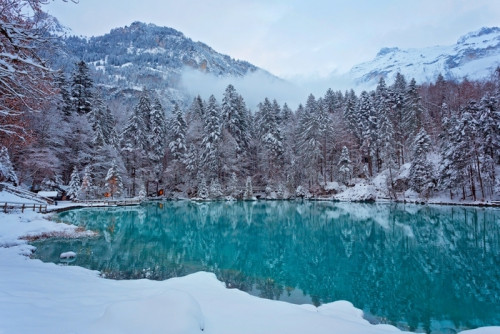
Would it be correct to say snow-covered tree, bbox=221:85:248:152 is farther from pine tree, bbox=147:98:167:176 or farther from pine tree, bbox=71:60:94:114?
pine tree, bbox=71:60:94:114

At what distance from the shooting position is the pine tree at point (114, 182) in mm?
39688

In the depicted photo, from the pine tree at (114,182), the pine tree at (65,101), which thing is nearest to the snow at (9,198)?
the pine tree at (114,182)

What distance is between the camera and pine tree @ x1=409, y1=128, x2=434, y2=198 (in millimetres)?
38188

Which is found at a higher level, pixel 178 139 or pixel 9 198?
pixel 178 139

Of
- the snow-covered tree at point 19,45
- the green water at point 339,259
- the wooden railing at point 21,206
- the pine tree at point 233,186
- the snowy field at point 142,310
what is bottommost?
the green water at point 339,259

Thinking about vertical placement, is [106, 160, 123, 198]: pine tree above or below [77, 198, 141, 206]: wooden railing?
above

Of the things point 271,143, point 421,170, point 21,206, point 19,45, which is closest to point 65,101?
point 21,206

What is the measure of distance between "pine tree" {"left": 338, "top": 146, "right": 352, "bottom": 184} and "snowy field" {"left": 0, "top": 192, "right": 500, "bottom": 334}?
42.4 m

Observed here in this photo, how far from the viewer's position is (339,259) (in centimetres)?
1504

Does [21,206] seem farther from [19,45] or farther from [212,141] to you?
[212,141]

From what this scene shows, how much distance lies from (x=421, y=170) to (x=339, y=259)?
30803 mm

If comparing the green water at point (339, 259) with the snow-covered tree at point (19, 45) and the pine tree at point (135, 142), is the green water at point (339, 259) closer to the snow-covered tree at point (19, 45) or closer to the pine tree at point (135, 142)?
the snow-covered tree at point (19, 45)

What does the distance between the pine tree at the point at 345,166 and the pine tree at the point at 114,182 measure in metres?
35.6

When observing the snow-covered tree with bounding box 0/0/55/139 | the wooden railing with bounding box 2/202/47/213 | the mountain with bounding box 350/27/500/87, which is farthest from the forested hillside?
the mountain with bounding box 350/27/500/87
